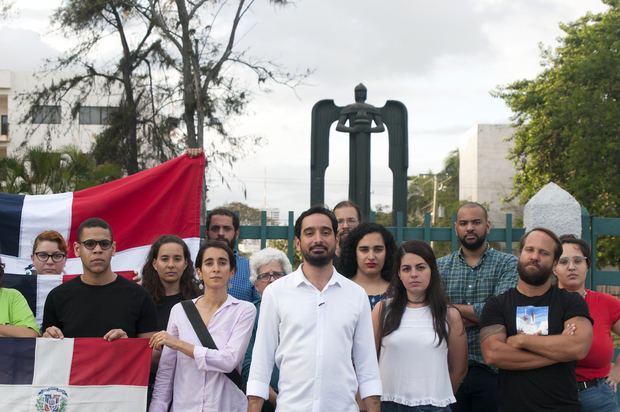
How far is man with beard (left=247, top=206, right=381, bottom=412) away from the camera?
3.16 m

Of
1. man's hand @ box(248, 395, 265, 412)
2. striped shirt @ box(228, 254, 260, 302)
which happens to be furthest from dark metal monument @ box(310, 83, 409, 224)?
man's hand @ box(248, 395, 265, 412)

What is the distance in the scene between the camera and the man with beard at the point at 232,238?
15.4 feet

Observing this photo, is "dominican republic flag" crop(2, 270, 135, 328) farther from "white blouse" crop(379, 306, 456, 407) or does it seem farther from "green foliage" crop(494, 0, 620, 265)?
"green foliage" crop(494, 0, 620, 265)

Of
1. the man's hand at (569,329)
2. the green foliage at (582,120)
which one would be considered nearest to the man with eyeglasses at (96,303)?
the man's hand at (569,329)

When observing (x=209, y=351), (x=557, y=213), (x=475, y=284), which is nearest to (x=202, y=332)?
(x=209, y=351)

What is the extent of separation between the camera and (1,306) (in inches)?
151

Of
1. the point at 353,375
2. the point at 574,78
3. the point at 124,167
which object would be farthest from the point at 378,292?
the point at 574,78

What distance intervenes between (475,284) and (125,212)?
9.62 ft

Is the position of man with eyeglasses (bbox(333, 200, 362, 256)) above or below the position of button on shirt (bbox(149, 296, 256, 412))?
above

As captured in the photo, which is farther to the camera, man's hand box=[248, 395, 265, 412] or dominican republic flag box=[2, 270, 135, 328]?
dominican republic flag box=[2, 270, 135, 328]

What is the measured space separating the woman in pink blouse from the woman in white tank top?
0.80 meters

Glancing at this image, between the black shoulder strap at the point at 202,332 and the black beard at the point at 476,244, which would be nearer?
the black shoulder strap at the point at 202,332

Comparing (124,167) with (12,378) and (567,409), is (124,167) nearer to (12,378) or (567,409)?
(12,378)

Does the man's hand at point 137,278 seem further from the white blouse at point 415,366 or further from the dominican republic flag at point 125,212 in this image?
the white blouse at point 415,366
